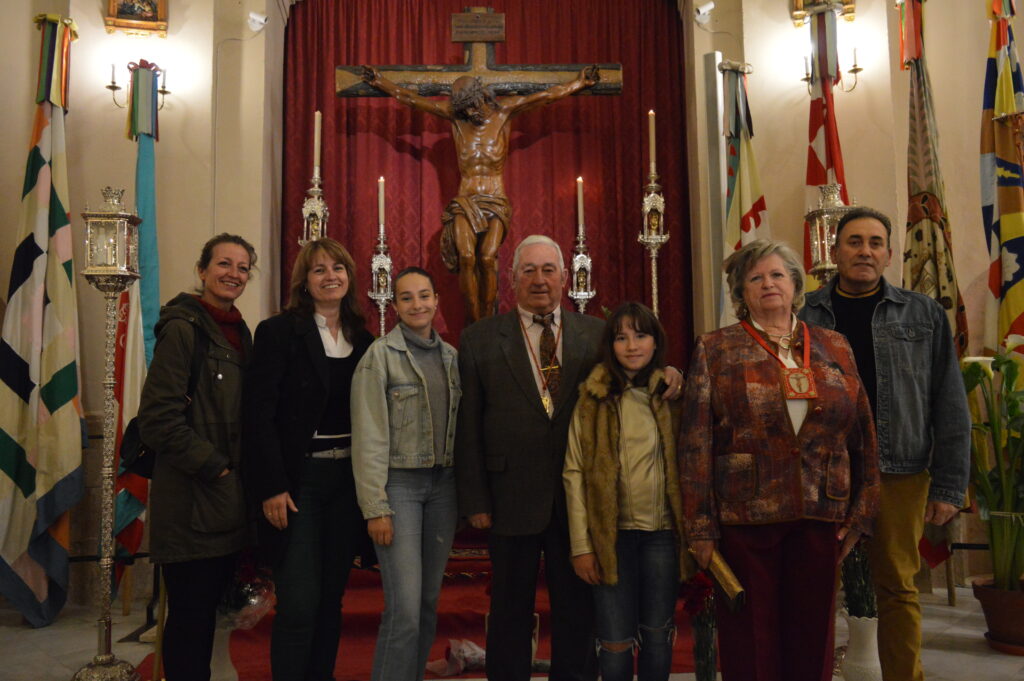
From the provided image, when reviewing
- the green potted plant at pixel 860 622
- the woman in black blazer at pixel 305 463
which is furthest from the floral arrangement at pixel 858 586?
the woman in black blazer at pixel 305 463

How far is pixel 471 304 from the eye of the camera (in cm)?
441

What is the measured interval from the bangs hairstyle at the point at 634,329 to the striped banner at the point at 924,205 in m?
2.14

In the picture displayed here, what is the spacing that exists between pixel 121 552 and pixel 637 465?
2.75 metres

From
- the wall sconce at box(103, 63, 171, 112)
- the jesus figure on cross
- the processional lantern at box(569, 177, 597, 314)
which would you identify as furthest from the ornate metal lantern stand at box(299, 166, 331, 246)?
the processional lantern at box(569, 177, 597, 314)

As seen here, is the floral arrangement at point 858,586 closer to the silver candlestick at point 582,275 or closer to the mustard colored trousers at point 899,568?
the mustard colored trousers at point 899,568

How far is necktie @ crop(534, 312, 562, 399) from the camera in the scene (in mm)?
2223

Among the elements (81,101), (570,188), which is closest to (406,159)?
(570,188)

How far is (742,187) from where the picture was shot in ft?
13.7

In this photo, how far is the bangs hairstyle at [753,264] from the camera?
199 centimetres

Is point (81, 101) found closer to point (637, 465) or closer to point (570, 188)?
point (570, 188)

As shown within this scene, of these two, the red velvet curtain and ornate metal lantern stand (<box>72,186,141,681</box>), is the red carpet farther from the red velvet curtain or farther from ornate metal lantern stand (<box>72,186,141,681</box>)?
the red velvet curtain

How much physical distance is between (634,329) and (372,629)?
1845 mm

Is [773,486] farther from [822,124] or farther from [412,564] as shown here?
[822,124]

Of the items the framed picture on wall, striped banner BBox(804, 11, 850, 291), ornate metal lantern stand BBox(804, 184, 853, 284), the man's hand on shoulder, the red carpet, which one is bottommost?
the red carpet
